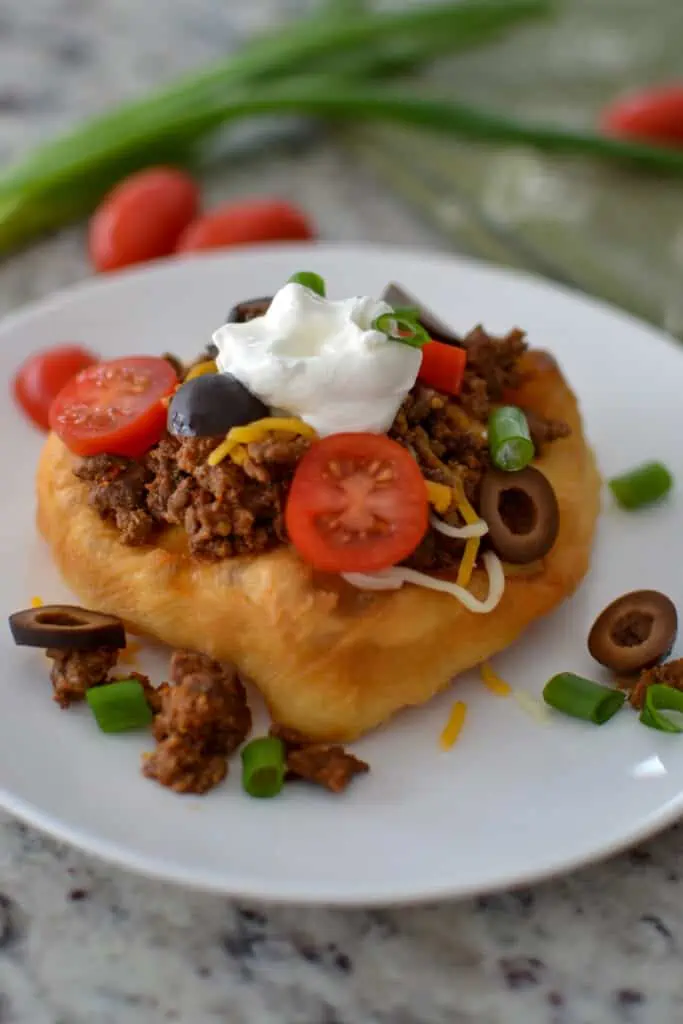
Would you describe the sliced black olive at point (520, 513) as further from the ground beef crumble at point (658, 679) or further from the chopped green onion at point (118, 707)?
the chopped green onion at point (118, 707)

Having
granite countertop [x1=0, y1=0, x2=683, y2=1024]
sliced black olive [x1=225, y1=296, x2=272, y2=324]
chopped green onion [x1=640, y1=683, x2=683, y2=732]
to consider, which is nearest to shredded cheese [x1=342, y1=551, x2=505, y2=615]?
chopped green onion [x1=640, y1=683, x2=683, y2=732]

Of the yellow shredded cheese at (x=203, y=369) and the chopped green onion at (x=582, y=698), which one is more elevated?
the yellow shredded cheese at (x=203, y=369)

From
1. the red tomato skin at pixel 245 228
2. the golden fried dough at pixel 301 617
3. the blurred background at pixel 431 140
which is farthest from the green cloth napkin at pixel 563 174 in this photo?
the golden fried dough at pixel 301 617

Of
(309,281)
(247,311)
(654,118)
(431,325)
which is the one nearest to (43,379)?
(247,311)

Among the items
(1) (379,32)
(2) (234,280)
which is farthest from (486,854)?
(1) (379,32)

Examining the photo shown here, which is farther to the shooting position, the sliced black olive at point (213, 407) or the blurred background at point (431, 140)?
the blurred background at point (431, 140)

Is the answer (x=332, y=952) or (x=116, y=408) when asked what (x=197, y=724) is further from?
(x=116, y=408)
